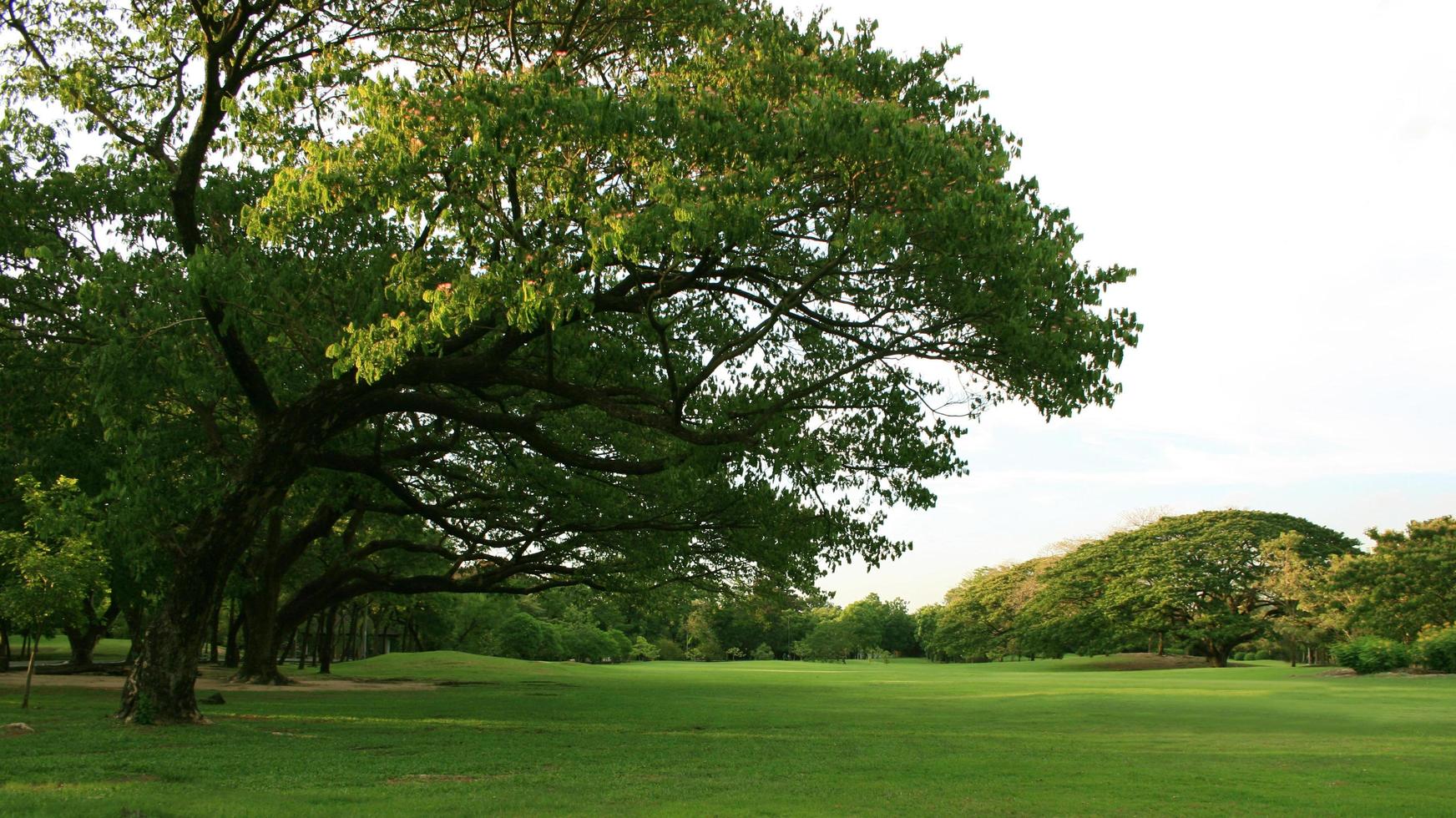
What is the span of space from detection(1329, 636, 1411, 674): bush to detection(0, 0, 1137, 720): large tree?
117ft

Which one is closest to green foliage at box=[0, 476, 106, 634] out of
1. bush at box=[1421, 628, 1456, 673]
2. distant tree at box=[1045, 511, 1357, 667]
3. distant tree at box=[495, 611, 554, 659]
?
bush at box=[1421, 628, 1456, 673]

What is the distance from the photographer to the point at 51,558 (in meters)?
16.1

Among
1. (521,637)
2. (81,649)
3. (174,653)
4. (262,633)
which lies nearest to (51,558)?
(174,653)

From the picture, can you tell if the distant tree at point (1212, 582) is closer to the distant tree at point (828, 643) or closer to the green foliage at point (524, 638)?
the distant tree at point (828, 643)

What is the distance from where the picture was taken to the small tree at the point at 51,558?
15727 mm

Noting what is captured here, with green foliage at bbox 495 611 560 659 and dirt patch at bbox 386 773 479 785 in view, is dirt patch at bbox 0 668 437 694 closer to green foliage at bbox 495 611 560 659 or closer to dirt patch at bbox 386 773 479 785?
dirt patch at bbox 386 773 479 785

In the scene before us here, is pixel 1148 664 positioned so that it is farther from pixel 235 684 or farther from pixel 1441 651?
pixel 235 684

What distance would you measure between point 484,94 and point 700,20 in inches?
152

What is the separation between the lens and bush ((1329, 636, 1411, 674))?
4234cm

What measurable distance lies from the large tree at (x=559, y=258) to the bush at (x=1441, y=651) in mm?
34799

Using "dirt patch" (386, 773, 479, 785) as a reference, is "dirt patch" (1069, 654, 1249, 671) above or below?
below

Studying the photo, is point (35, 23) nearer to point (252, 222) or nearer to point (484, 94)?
point (252, 222)

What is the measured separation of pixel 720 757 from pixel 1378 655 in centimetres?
4084

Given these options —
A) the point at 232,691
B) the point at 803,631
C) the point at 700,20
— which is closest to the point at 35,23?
the point at 700,20
